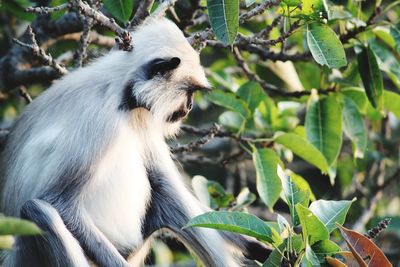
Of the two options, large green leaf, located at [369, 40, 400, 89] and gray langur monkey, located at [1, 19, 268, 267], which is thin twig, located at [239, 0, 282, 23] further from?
large green leaf, located at [369, 40, 400, 89]

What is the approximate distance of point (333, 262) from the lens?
111 inches

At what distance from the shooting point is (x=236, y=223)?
9.26 feet

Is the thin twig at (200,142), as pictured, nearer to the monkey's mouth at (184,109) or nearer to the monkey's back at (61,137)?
the monkey's mouth at (184,109)

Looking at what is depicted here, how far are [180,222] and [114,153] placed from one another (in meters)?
0.54

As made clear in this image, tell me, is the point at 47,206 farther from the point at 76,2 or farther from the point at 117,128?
the point at 76,2

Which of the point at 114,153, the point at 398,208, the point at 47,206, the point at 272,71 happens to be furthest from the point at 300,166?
the point at 47,206

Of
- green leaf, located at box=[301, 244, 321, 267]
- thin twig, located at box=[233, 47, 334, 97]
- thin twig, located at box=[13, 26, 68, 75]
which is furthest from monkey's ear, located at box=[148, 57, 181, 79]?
green leaf, located at box=[301, 244, 321, 267]

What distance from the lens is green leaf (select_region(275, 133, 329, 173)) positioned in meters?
4.02

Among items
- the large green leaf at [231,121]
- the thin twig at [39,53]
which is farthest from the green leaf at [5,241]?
the large green leaf at [231,121]

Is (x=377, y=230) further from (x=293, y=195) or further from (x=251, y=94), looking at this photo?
(x=251, y=94)

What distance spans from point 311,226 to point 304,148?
1.27 m

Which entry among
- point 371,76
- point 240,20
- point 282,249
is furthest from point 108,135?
point 371,76

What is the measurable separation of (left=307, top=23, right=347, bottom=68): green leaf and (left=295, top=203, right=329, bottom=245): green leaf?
2.78 feet

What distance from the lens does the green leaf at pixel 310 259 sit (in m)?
2.72
